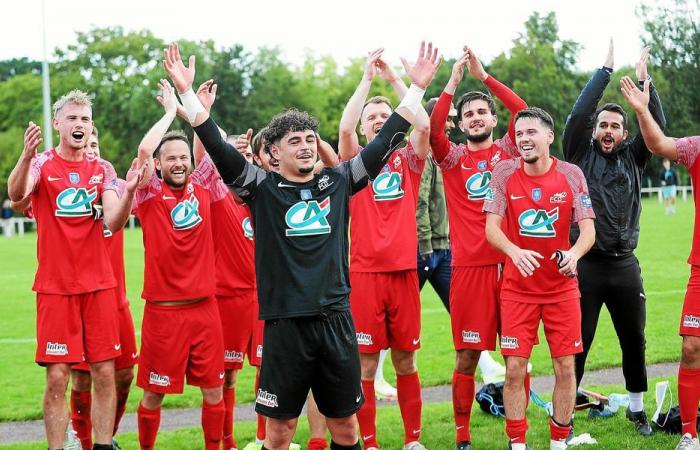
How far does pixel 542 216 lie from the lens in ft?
21.8

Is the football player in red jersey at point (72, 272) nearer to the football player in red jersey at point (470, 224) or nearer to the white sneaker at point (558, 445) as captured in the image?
the football player in red jersey at point (470, 224)

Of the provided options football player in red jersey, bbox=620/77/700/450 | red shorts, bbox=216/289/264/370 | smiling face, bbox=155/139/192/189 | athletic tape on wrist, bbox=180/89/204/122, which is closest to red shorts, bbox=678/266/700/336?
football player in red jersey, bbox=620/77/700/450

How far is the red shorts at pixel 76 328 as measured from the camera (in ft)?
21.6

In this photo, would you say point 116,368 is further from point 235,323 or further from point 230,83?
point 230,83

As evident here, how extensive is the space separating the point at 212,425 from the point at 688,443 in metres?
3.69

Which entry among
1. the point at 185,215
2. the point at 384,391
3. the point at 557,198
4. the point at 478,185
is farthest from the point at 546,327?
the point at 384,391

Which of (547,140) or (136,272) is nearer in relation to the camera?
(547,140)

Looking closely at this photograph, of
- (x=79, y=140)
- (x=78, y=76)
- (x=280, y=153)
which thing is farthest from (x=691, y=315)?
(x=78, y=76)

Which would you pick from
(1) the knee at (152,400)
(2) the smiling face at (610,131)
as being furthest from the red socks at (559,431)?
(1) the knee at (152,400)

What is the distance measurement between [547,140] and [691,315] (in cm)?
174

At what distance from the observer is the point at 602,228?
744cm

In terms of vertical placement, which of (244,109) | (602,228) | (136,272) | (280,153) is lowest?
(136,272)

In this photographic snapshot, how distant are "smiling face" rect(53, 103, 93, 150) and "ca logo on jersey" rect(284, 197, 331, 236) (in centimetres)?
228

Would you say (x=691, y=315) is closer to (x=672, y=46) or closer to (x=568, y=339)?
(x=568, y=339)
